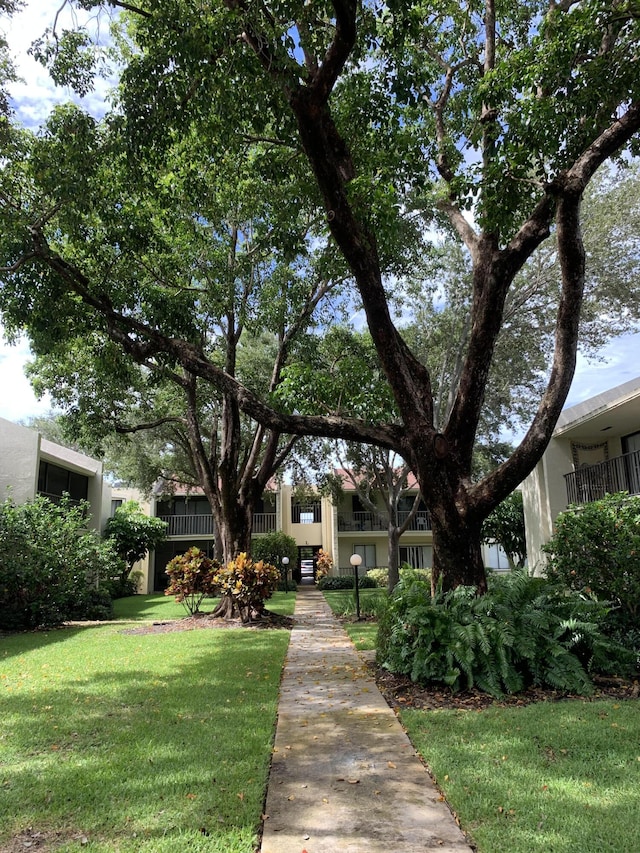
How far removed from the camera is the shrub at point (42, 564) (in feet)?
43.6

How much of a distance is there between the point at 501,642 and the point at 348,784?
294cm

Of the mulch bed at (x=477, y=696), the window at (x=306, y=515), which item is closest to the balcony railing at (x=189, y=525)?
the window at (x=306, y=515)

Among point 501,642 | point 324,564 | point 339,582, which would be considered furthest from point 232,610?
point 324,564

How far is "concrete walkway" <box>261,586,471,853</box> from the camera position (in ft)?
11.1

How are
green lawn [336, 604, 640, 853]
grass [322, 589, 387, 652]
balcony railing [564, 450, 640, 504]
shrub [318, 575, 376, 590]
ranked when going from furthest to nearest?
shrub [318, 575, 376, 590] → balcony railing [564, 450, 640, 504] → grass [322, 589, 387, 652] → green lawn [336, 604, 640, 853]

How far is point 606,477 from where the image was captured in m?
13.7

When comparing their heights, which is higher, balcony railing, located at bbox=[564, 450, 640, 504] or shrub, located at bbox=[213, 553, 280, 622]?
balcony railing, located at bbox=[564, 450, 640, 504]

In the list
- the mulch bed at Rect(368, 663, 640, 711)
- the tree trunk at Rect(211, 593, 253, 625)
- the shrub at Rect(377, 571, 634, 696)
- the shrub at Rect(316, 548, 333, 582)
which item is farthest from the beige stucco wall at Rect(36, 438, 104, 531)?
the mulch bed at Rect(368, 663, 640, 711)

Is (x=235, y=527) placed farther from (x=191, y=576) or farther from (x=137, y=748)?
(x=137, y=748)

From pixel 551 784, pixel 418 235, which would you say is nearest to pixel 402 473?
pixel 418 235

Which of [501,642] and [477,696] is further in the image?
[501,642]

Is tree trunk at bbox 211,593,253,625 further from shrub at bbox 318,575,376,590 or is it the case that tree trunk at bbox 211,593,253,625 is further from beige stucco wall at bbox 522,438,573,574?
shrub at bbox 318,575,376,590

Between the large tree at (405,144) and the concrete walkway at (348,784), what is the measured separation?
2.42 m

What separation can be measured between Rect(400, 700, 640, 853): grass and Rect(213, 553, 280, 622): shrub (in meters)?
8.41
